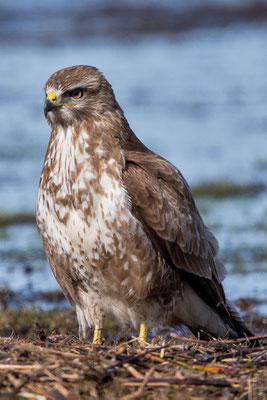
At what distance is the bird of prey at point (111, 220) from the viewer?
5828mm

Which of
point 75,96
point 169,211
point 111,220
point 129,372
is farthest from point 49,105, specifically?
point 129,372

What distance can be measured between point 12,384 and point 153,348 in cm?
84

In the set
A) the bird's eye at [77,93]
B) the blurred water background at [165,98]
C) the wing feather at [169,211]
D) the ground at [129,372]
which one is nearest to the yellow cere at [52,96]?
the bird's eye at [77,93]

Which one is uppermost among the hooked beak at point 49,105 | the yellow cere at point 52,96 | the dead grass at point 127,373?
the yellow cere at point 52,96

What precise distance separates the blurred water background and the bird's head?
9.91 ft

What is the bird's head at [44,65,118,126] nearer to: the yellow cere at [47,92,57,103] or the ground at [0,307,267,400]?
the yellow cere at [47,92,57,103]

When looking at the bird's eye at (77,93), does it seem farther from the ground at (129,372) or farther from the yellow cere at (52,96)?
the ground at (129,372)

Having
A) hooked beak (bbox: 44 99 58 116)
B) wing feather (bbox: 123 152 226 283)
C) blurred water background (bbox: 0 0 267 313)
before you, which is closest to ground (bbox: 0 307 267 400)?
wing feather (bbox: 123 152 226 283)

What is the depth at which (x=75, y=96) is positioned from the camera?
6.17 m

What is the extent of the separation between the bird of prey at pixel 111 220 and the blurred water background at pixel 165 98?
2213 mm

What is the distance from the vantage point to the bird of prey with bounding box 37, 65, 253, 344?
5.83 meters

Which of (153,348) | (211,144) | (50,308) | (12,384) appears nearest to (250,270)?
(50,308)

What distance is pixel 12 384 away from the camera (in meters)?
4.57

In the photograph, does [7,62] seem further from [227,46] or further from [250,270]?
[250,270]
